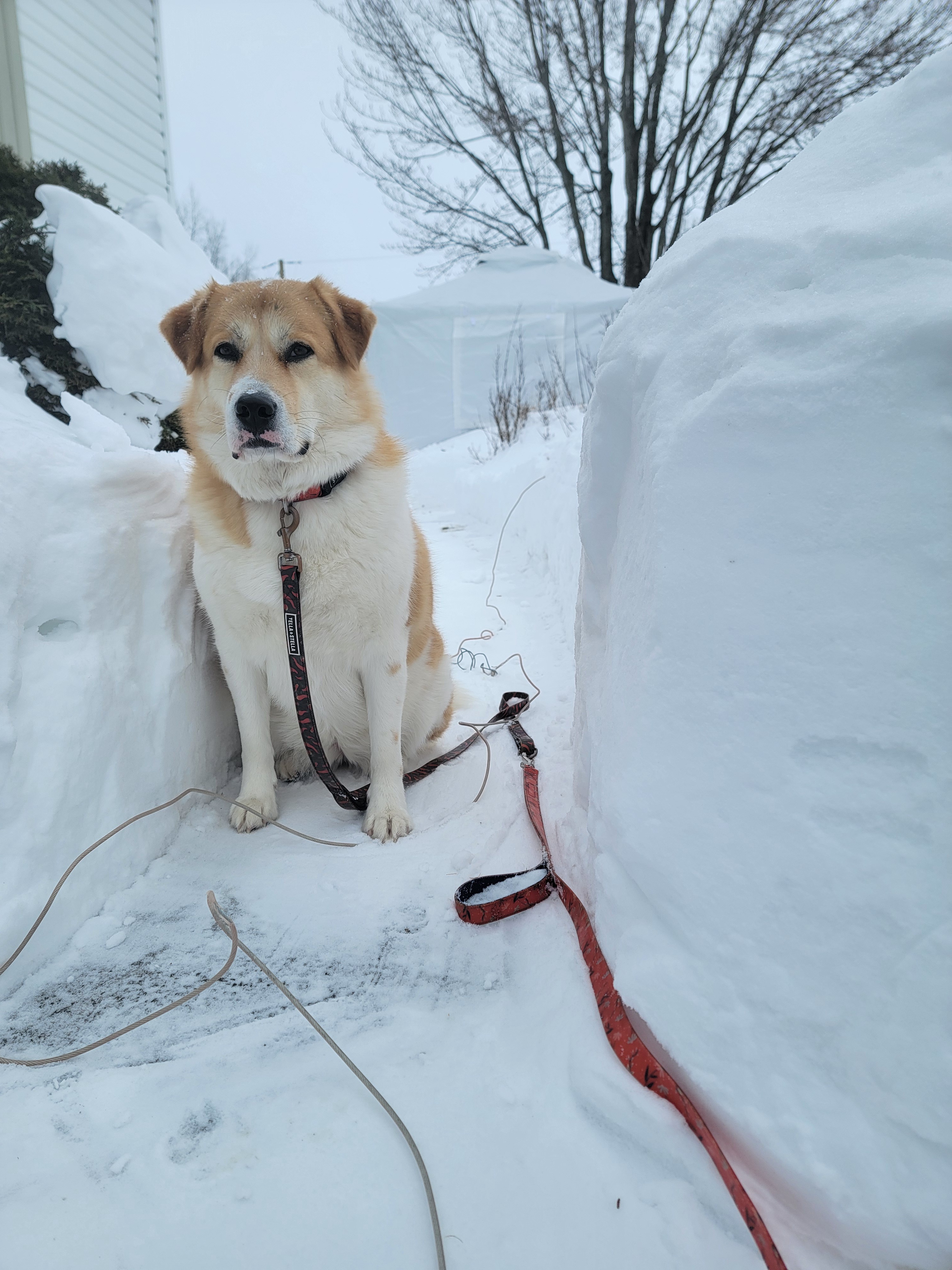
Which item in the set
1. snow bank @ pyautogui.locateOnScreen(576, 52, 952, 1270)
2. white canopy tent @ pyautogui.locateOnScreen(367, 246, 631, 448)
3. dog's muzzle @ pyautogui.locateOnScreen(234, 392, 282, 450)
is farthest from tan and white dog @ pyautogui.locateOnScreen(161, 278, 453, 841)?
white canopy tent @ pyautogui.locateOnScreen(367, 246, 631, 448)

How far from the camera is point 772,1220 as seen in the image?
2.83 feet

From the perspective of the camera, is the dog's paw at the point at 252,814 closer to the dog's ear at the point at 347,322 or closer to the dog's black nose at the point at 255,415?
the dog's black nose at the point at 255,415

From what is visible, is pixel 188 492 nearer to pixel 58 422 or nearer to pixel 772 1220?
pixel 58 422

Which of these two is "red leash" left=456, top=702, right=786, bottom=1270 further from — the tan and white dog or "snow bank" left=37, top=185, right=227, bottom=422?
"snow bank" left=37, top=185, right=227, bottom=422

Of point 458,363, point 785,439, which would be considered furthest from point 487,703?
point 458,363

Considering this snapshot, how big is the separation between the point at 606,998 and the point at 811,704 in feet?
2.13

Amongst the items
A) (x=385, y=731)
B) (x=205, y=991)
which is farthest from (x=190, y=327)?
(x=205, y=991)

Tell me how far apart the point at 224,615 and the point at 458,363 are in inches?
Result: 505

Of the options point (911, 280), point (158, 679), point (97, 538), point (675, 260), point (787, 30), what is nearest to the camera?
point (911, 280)

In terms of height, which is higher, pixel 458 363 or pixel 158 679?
pixel 458 363

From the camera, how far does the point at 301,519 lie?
1.87 m

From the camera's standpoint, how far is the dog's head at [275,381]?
182 cm

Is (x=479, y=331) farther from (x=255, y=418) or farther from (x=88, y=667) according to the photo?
(x=88, y=667)

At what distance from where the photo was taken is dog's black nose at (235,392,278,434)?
179 centimetres
